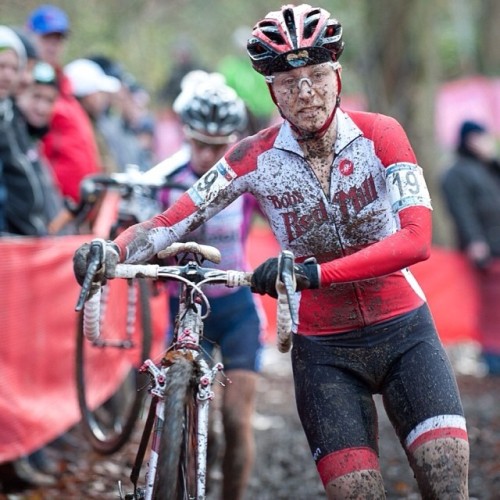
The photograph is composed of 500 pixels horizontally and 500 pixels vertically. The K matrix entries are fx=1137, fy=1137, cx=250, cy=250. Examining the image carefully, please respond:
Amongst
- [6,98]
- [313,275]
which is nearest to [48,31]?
[6,98]

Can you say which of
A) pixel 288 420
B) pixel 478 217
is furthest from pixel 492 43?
pixel 288 420

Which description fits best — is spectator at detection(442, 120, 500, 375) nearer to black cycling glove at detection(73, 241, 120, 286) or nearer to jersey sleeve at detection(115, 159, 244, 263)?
jersey sleeve at detection(115, 159, 244, 263)

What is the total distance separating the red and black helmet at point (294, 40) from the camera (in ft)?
15.5

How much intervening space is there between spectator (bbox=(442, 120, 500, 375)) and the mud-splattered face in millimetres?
8436

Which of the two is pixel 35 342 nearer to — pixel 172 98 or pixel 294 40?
pixel 294 40

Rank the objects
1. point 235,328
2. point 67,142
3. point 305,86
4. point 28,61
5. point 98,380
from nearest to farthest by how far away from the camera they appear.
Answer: point 305,86, point 235,328, point 98,380, point 28,61, point 67,142

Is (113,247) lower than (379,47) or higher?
lower

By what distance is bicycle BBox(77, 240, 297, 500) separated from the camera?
4.12 m

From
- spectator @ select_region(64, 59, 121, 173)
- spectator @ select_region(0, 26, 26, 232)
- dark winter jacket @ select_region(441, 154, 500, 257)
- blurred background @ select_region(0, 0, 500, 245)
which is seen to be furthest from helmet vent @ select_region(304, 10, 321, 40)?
dark winter jacket @ select_region(441, 154, 500, 257)

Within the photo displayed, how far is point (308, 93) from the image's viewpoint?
4.70 meters

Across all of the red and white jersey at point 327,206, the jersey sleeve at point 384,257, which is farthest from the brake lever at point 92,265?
the jersey sleeve at point 384,257

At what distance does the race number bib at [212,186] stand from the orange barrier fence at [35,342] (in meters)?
2.54

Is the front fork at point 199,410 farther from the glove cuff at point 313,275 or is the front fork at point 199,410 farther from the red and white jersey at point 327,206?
the red and white jersey at point 327,206

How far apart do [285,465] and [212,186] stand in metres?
3.89
